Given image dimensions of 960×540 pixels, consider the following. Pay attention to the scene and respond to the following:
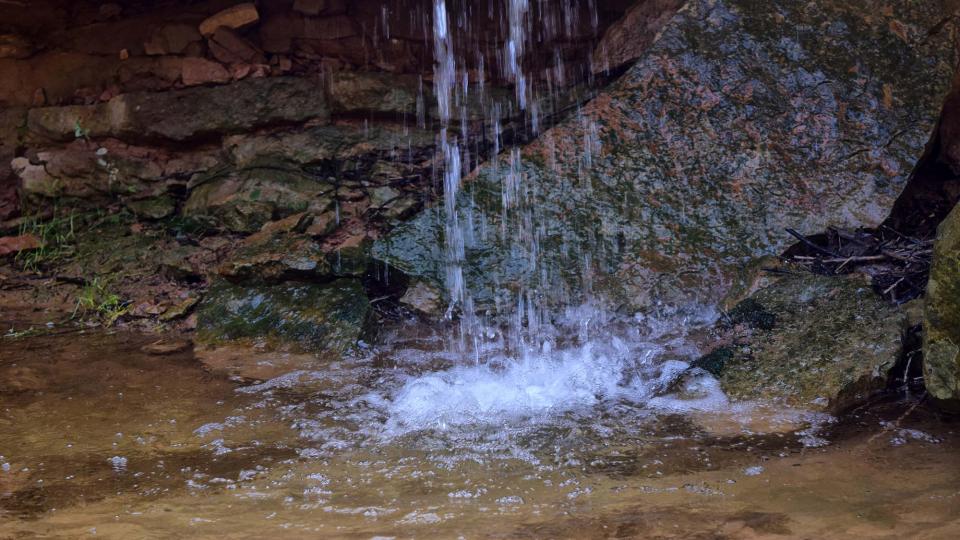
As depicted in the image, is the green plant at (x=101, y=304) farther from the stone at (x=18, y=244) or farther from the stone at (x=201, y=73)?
the stone at (x=201, y=73)

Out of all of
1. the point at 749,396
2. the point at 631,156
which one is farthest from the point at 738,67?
the point at 749,396

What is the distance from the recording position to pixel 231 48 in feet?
15.4

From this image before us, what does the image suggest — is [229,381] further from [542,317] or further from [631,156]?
[631,156]

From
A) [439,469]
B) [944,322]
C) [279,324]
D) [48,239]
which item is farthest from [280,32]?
[944,322]

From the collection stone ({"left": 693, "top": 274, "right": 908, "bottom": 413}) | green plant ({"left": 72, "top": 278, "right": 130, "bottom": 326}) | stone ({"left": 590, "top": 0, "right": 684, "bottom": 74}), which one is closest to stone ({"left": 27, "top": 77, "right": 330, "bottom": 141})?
green plant ({"left": 72, "top": 278, "right": 130, "bottom": 326})

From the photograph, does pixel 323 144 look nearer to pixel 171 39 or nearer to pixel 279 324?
pixel 171 39

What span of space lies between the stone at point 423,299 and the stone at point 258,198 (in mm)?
839

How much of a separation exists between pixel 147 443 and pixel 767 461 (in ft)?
6.20

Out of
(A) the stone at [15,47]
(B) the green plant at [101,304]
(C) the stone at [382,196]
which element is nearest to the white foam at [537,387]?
(C) the stone at [382,196]

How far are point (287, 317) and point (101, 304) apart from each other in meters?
1.08

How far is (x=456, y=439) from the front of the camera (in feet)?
8.04

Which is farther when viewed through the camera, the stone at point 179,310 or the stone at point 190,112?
the stone at point 190,112

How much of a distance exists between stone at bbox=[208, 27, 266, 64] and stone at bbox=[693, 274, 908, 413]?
3218 mm

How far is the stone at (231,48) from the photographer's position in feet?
15.4
